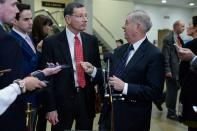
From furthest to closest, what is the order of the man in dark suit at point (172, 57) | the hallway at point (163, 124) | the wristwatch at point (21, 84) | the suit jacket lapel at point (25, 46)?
1. the man in dark suit at point (172, 57)
2. the hallway at point (163, 124)
3. the suit jacket lapel at point (25, 46)
4. the wristwatch at point (21, 84)

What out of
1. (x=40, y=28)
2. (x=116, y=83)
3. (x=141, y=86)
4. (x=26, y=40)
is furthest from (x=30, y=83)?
(x=40, y=28)

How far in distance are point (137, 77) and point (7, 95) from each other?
114cm

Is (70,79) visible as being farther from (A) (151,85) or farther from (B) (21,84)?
(B) (21,84)

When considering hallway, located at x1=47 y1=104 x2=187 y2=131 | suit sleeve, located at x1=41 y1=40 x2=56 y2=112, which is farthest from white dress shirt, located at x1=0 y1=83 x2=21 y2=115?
hallway, located at x1=47 y1=104 x2=187 y2=131

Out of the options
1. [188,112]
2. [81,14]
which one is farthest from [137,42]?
[188,112]

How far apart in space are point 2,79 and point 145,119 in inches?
48.3

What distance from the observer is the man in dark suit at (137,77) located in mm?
2424

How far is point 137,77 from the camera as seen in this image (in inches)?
97.6

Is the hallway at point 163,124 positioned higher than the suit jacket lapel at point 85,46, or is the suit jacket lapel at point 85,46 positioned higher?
the suit jacket lapel at point 85,46

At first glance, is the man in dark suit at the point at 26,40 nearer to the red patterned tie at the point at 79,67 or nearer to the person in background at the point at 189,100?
the red patterned tie at the point at 79,67

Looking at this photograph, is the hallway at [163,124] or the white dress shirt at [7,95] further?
the hallway at [163,124]

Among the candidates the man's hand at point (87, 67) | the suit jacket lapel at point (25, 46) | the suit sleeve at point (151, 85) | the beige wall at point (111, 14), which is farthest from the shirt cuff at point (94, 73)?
the beige wall at point (111, 14)

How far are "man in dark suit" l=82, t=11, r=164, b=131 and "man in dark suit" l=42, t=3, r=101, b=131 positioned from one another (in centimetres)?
39

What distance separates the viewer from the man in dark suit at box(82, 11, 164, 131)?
2424mm
